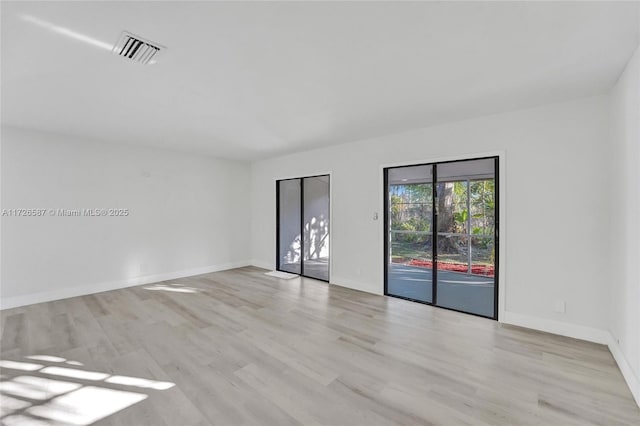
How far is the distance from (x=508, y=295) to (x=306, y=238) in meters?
4.12

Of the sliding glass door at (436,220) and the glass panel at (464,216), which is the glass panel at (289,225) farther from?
the glass panel at (464,216)

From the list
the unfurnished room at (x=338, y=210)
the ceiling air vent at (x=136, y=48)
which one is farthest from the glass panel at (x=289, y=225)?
the ceiling air vent at (x=136, y=48)

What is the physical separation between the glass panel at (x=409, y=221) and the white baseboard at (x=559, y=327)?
1101mm

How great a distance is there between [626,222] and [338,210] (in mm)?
3568

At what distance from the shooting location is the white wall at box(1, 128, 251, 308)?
4012 mm

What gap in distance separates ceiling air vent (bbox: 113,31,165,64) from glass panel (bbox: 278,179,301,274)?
4243mm

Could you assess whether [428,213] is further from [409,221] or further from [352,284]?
[352,284]

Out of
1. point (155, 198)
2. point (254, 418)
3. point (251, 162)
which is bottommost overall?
point (254, 418)

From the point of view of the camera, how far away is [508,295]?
3.35 meters

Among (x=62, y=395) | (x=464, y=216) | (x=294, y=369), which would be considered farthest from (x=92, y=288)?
(x=464, y=216)

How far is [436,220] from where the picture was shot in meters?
4.10

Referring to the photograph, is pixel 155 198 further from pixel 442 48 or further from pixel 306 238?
pixel 442 48

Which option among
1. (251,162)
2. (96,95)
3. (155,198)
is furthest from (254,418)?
(251,162)

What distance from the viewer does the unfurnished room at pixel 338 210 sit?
1863 millimetres
